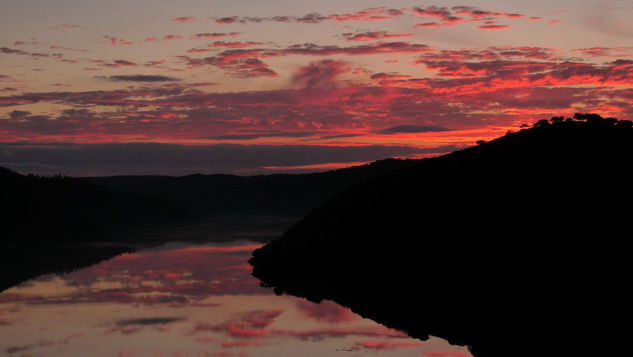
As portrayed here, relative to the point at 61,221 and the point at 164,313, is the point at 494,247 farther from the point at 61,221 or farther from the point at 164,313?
the point at 61,221

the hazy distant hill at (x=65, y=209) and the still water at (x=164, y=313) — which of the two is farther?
the hazy distant hill at (x=65, y=209)

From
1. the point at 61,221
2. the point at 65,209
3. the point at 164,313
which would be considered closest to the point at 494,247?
the point at 164,313

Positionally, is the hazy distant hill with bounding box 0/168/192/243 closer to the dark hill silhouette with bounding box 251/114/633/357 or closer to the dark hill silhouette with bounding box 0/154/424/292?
the dark hill silhouette with bounding box 0/154/424/292

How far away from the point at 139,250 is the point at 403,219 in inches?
1891

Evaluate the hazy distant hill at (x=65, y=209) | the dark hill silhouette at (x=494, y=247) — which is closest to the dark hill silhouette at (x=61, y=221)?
the hazy distant hill at (x=65, y=209)

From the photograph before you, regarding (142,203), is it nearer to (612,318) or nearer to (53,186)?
(53,186)

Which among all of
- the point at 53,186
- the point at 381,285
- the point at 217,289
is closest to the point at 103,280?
the point at 217,289

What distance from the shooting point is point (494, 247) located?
48875mm

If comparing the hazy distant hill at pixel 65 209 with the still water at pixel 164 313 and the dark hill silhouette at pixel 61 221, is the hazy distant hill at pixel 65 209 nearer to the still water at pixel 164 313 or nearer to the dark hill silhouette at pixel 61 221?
the dark hill silhouette at pixel 61 221

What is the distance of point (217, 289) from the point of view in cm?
5828

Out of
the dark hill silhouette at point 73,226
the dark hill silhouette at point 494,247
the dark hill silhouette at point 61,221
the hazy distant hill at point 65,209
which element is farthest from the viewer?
the hazy distant hill at point 65,209

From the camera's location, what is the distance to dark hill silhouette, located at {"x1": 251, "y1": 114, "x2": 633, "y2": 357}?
3738 centimetres

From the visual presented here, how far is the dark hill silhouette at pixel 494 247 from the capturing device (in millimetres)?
37375

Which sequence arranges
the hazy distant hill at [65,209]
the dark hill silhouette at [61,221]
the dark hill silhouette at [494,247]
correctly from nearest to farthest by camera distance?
1. the dark hill silhouette at [494,247]
2. the dark hill silhouette at [61,221]
3. the hazy distant hill at [65,209]
